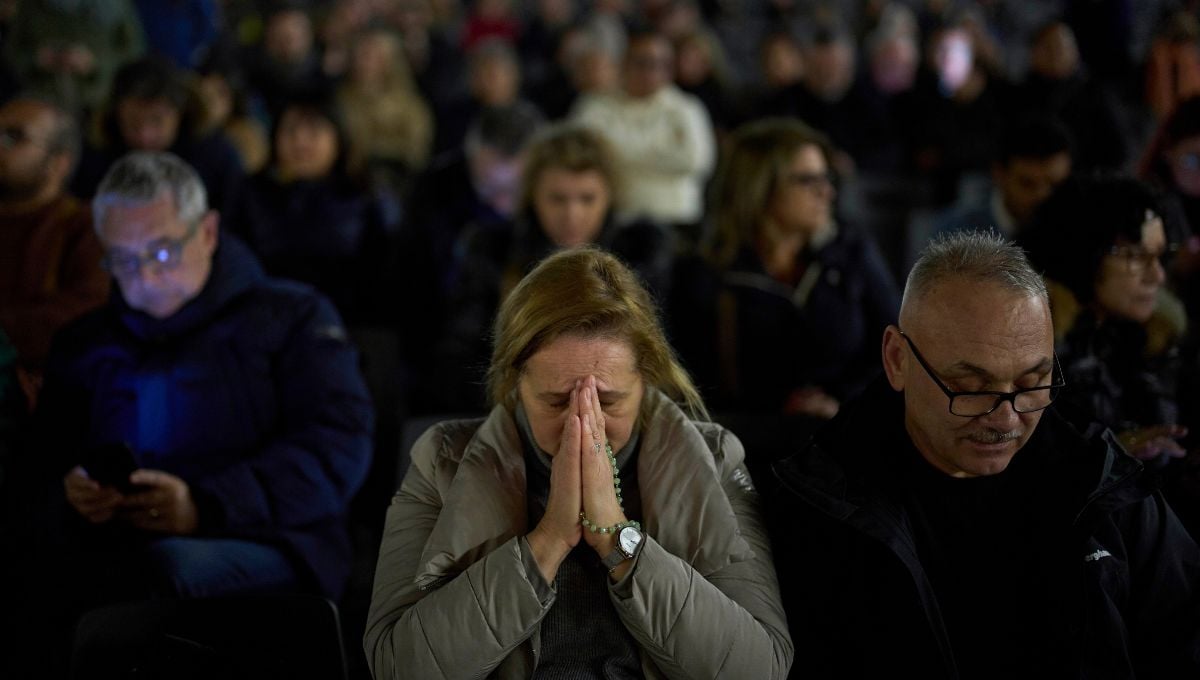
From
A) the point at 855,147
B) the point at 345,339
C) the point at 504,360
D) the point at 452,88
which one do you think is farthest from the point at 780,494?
the point at 452,88

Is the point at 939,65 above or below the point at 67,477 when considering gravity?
above

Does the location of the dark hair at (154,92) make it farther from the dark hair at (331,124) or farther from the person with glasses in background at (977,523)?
the person with glasses in background at (977,523)

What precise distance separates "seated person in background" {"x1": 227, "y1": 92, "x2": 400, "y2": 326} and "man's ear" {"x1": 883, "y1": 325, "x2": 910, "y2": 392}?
2.77m

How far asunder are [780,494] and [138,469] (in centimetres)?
136

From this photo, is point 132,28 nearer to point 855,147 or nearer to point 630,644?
point 855,147

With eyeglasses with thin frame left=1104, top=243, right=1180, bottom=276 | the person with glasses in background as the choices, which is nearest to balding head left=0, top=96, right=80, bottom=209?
the person with glasses in background

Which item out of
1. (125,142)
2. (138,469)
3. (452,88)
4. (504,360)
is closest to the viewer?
(504,360)

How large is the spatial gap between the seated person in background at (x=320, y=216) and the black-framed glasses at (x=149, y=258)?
1643 millimetres

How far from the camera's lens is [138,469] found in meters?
2.41

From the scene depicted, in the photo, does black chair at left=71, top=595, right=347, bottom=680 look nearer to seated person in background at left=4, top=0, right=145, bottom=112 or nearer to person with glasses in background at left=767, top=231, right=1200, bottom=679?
person with glasses in background at left=767, top=231, right=1200, bottom=679

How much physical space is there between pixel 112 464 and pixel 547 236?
61.7 inches

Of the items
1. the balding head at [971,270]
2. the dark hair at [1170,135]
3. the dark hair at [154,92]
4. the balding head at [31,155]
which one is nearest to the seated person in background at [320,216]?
the dark hair at [154,92]

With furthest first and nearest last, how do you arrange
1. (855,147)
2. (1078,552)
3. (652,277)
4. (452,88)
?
(452,88)
(855,147)
(652,277)
(1078,552)

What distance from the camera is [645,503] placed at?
1.90m
